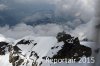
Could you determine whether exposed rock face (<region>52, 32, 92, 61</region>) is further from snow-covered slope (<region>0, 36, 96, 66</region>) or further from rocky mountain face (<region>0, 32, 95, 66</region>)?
snow-covered slope (<region>0, 36, 96, 66</region>)

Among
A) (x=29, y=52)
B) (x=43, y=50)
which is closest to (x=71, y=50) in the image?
(x=43, y=50)

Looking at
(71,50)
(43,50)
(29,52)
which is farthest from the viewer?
(29,52)

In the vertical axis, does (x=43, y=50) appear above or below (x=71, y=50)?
above

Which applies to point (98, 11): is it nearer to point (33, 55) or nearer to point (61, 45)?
point (61, 45)

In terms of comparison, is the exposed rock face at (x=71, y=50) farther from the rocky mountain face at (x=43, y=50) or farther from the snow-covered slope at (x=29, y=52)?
the snow-covered slope at (x=29, y=52)

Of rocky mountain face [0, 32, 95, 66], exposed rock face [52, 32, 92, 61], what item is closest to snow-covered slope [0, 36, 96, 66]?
rocky mountain face [0, 32, 95, 66]

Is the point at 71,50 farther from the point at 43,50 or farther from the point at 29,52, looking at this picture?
the point at 29,52

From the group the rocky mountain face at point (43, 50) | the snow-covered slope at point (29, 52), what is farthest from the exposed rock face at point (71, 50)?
the snow-covered slope at point (29, 52)

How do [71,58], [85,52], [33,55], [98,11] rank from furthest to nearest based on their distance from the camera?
[33,55] < [71,58] < [85,52] < [98,11]

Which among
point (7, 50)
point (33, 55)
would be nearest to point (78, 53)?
point (33, 55)
